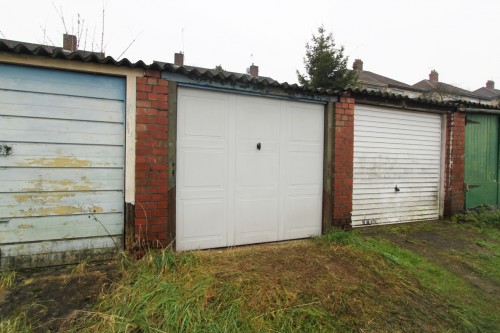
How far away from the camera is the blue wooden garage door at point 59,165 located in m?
3.18

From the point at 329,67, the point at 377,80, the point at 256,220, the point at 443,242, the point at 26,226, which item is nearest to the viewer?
the point at 26,226

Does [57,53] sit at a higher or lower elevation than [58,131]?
higher

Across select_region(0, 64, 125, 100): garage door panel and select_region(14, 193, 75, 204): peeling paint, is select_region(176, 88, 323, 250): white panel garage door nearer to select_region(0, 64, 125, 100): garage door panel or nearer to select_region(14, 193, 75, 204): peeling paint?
select_region(0, 64, 125, 100): garage door panel

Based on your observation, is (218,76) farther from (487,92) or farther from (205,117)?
(487,92)

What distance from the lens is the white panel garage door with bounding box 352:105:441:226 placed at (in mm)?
5473

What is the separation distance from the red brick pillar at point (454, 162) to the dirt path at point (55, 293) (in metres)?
6.96

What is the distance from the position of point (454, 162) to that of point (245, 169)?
17.1 ft

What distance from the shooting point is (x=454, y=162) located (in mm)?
6246

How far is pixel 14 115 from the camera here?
3.17 metres

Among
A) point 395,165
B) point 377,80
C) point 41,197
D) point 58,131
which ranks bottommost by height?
point 41,197

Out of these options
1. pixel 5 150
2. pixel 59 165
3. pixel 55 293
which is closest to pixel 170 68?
pixel 59 165

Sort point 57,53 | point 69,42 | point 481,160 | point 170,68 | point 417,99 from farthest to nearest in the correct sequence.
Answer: point 69,42
point 481,160
point 417,99
point 170,68
point 57,53

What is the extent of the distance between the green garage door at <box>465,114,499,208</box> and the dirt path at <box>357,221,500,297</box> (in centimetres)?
144

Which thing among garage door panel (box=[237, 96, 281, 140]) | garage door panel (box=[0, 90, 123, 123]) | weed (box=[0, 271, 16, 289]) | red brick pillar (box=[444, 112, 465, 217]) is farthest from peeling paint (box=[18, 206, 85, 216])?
red brick pillar (box=[444, 112, 465, 217])
